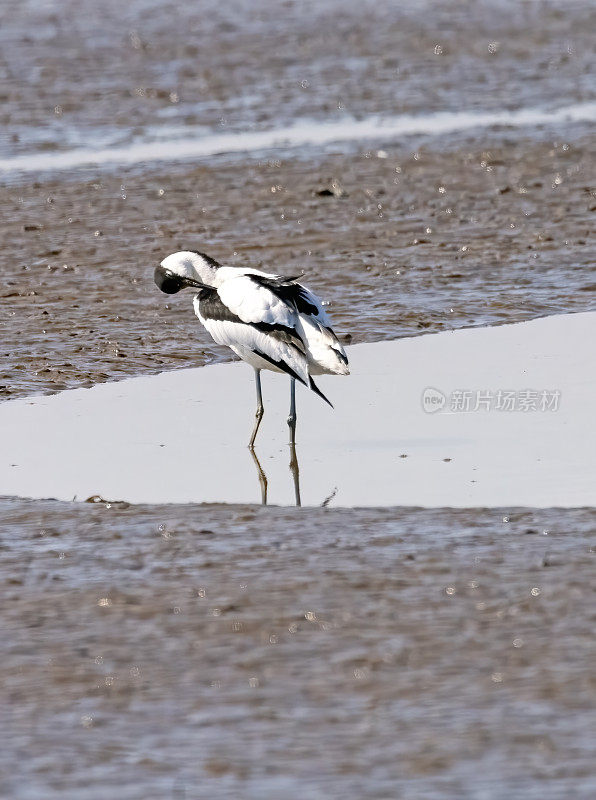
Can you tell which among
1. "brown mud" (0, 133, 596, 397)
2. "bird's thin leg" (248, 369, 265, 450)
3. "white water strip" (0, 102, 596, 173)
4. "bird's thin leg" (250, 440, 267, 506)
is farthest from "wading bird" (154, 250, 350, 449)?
"white water strip" (0, 102, 596, 173)

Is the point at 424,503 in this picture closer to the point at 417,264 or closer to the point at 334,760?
the point at 334,760

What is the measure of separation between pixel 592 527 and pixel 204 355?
151 inches

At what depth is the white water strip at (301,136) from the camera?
51.1 ft

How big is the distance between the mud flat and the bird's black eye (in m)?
0.48

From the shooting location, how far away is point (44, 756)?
4.31 meters

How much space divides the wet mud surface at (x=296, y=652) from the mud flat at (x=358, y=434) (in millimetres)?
382

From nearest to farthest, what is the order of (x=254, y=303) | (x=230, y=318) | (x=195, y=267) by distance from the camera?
1. (x=254, y=303)
2. (x=230, y=318)
3. (x=195, y=267)

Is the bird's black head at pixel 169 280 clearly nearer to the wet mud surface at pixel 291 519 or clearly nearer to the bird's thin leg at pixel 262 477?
the wet mud surface at pixel 291 519

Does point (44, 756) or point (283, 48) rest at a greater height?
point (283, 48)

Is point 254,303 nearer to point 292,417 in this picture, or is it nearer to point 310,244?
point 292,417

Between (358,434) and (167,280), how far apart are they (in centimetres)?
195

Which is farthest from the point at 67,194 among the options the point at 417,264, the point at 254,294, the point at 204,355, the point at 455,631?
the point at 455,631

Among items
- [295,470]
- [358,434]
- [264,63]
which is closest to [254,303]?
[358,434]

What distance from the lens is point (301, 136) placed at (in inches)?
644
